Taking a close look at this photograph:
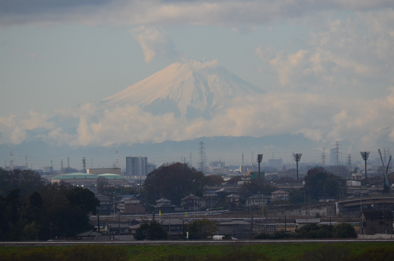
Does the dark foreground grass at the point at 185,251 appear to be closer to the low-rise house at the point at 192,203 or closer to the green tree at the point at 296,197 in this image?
the low-rise house at the point at 192,203

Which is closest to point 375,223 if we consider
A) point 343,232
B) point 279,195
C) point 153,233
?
point 343,232

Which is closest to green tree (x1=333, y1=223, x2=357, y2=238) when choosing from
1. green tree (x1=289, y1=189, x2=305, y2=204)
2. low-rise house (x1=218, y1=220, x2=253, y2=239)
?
low-rise house (x1=218, y1=220, x2=253, y2=239)

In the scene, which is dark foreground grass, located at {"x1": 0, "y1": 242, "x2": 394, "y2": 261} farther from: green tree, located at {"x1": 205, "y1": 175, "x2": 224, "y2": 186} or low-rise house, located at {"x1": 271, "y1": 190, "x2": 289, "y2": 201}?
green tree, located at {"x1": 205, "y1": 175, "x2": 224, "y2": 186}

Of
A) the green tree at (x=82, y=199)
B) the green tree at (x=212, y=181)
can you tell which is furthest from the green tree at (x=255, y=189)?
the green tree at (x=82, y=199)

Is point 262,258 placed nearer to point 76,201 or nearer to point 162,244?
point 162,244

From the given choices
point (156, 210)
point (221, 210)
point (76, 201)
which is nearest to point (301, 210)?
point (221, 210)
